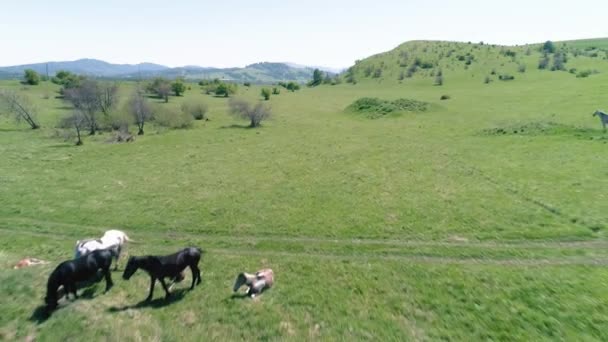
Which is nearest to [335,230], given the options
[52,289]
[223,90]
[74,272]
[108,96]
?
[74,272]

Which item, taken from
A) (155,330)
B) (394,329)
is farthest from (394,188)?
(155,330)

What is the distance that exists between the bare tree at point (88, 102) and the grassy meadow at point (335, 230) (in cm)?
812

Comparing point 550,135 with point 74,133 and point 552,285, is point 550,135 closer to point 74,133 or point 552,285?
point 552,285

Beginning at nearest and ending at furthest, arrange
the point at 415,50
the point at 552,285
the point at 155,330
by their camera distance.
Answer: the point at 155,330, the point at 552,285, the point at 415,50

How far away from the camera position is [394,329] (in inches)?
375

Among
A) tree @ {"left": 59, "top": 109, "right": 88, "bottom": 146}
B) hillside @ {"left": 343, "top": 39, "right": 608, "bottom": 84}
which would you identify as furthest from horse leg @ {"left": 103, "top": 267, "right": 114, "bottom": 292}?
hillside @ {"left": 343, "top": 39, "right": 608, "bottom": 84}

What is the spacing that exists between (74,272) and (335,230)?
472 inches

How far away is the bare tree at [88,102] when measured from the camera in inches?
1883

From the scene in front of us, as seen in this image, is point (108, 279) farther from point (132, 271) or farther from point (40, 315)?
point (40, 315)

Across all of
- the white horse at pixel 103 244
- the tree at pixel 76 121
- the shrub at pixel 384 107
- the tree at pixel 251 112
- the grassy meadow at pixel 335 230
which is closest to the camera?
the grassy meadow at pixel 335 230

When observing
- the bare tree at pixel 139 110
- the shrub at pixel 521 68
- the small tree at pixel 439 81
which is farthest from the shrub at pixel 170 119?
the shrub at pixel 521 68

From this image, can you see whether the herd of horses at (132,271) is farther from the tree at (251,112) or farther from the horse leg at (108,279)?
the tree at (251,112)

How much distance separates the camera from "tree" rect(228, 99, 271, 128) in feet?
177

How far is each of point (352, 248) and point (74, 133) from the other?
49.5 meters
